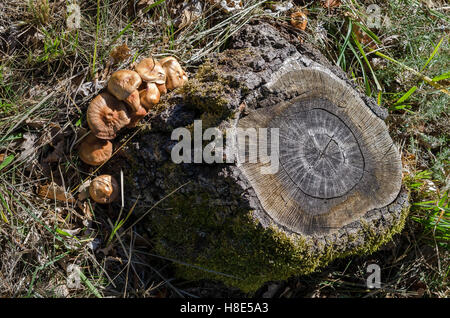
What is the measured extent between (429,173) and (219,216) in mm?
1933

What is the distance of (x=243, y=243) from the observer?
96.1 inches

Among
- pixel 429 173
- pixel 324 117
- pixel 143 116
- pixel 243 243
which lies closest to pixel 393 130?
pixel 429 173

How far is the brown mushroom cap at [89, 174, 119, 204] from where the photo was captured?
103 inches

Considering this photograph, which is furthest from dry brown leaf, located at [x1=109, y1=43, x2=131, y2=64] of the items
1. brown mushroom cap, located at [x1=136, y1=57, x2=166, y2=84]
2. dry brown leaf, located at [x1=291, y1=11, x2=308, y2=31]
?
dry brown leaf, located at [x1=291, y1=11, x2=308, y2=31]

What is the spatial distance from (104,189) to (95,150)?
0.91 feet

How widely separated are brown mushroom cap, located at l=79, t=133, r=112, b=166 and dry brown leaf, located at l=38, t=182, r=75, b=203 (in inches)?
11.2

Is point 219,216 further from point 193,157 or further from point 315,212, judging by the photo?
point 315,212

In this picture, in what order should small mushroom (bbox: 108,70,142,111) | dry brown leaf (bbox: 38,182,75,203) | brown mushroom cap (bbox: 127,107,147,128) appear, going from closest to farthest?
small mushroom (bbox: 108,70,142,111) < brown mushroom cap (bbox: 127,107,147,128) < dry brown leaf (bbox: 38,182,75,203)

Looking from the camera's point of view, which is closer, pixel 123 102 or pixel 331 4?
pixel 123 102

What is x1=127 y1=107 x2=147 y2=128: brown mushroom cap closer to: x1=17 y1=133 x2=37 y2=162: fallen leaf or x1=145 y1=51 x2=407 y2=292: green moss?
x1=145 y1=51 x2=407 y2=292: green moss

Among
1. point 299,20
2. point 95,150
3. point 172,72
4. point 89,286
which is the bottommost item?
point 89,286

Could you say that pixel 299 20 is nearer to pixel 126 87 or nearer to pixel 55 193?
pixel 126 87

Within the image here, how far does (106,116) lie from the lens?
248cm

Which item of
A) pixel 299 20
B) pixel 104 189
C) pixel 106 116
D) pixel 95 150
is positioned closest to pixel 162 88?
pixel 106 116
